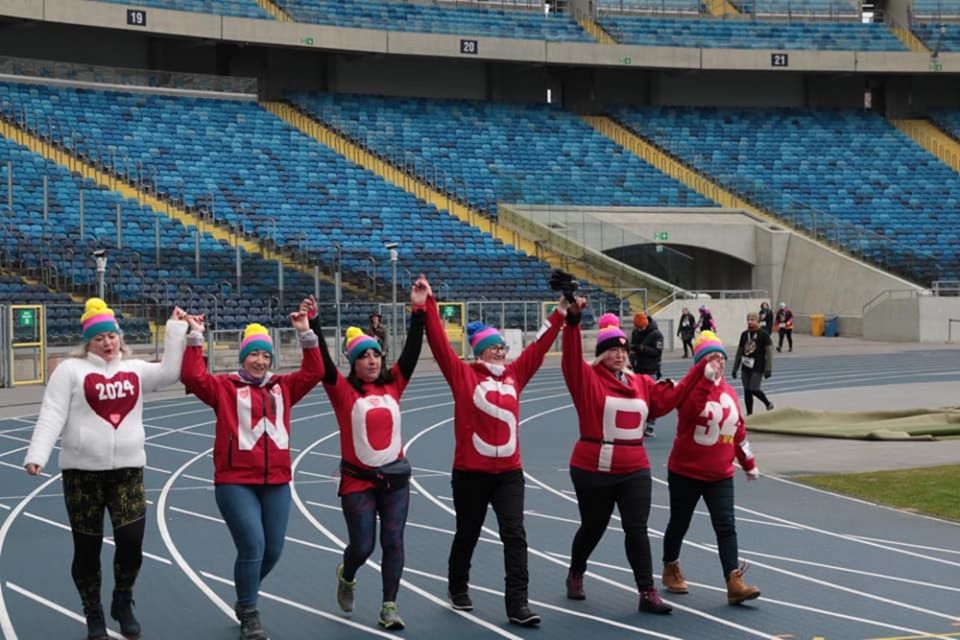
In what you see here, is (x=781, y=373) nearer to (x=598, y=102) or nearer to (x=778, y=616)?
(x=778, y=616)

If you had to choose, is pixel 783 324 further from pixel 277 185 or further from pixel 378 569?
pixel 378 569

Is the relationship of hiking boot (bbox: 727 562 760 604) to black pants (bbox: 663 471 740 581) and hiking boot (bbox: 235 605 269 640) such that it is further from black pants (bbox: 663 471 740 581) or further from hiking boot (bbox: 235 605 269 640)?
hiking boot (bbox: 235 605 269 640)

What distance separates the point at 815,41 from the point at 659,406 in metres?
50.8

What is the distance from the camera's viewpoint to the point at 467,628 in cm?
873

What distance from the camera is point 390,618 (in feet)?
28.4

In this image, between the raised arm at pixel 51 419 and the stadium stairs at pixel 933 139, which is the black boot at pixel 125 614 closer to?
the raised arm at pixel 51 419

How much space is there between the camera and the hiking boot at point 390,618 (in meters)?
8.66

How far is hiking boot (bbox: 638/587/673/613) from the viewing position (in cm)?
900

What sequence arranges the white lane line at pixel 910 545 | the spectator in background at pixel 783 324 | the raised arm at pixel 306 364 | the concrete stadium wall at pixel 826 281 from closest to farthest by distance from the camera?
the raised arm at pixel 306 364 → the white lane line at pixel 910 545 → the spectator in background at pixel 783 324 → the concrete stadium wall at pixel 826 281

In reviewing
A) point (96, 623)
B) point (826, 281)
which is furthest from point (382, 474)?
point (826, 281)

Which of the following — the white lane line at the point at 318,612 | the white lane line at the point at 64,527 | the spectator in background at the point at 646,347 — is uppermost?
the spectator in background at the point at 646,347

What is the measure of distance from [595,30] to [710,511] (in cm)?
4944

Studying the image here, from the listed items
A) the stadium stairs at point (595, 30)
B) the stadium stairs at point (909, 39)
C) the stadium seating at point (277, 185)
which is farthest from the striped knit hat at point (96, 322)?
the stadium stairs at point (909, 39)

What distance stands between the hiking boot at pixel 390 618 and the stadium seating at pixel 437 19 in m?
45.1
